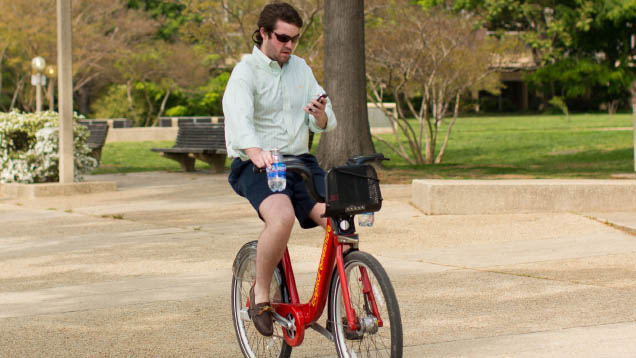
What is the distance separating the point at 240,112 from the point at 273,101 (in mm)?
211

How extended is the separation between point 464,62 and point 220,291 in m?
12.7

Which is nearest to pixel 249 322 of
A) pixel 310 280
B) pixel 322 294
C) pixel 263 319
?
pixel 263 319

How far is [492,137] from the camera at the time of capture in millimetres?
32125

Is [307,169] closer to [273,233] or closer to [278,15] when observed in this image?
[273,233]

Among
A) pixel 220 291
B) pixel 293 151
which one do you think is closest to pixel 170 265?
pixel 220 291

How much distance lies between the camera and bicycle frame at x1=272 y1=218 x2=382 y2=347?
4.31m

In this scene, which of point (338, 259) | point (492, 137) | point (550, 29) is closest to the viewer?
point (338, 259)

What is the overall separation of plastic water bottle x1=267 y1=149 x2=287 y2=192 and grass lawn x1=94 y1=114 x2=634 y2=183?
11234 mm

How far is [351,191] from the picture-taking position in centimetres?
431

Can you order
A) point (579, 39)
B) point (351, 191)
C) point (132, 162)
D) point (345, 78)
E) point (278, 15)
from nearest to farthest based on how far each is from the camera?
point (351, 191) < point (278, 15) < point (345, 78) < point (579, 39) < point (132, 162)

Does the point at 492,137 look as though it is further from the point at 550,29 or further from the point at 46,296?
the point at 46,296

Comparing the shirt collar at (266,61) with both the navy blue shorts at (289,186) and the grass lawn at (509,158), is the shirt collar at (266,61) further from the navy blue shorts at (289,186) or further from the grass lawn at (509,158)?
the grass lawn at (509,158)

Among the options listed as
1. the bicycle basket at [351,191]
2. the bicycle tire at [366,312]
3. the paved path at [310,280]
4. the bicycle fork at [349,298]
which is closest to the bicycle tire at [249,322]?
the paved path at [310,280]

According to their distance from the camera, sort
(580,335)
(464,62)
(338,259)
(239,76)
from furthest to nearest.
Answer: (464,62) < (580,335) < (239,76) < (338,259)
